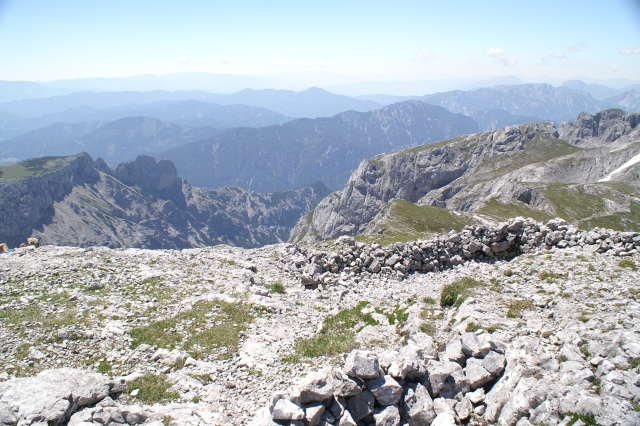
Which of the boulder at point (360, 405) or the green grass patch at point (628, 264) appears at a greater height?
the green grass patch at point (628, 264)

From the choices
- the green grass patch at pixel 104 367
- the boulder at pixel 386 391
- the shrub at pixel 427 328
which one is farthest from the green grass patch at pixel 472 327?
the green grass patch at pixel 104 367

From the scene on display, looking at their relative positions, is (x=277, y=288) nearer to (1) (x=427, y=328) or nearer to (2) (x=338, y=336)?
(2) (x=338, y=336)

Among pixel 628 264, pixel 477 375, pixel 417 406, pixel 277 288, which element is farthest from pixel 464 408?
pixel 277 288

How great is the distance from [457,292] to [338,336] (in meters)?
7.34

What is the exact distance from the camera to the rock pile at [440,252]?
24.9m

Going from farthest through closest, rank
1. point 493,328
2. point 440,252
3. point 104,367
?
point 440,252 → point 493,328 → point 104,367

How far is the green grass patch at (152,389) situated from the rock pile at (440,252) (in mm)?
12943

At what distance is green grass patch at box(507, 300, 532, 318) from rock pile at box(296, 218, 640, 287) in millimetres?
9278

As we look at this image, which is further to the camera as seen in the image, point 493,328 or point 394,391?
point 493,328

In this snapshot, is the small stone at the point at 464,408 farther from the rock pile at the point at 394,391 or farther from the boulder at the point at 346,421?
the boulder at the point at 346,421

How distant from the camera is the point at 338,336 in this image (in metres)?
16.3

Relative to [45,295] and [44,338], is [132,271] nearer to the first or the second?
[45,295]

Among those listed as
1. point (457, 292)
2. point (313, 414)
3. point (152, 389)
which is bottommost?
point (457, 292)

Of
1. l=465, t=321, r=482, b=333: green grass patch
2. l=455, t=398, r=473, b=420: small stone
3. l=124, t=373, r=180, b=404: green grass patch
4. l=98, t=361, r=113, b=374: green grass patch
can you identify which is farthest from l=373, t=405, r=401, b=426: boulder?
l=98, t=361, r=113, b=374: green grass patch
